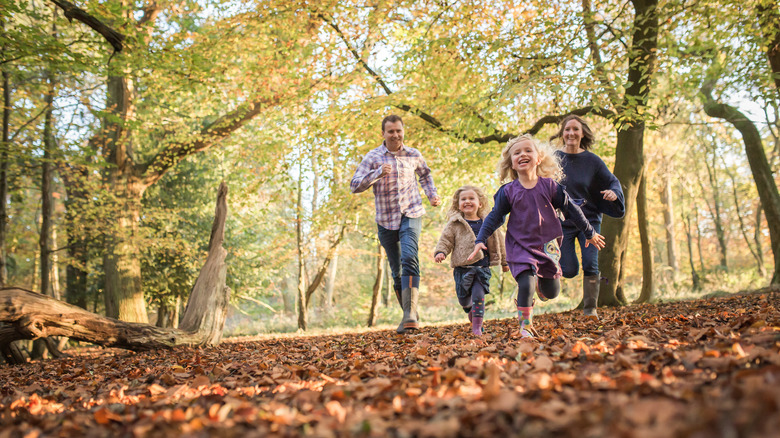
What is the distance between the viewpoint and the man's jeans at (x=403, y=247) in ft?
17.4

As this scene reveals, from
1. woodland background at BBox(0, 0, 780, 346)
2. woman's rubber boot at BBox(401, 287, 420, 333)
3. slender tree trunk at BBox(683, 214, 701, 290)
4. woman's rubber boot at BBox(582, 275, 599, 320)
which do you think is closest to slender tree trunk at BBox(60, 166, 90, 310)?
woodland background at BBox(0, 0, 780, 346)

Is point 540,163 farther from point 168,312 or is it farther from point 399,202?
point 168,312

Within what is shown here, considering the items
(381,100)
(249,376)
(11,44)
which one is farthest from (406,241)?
(11,44)

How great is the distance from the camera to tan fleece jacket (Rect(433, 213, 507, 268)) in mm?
5012

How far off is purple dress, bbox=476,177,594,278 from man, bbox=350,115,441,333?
1160 mm

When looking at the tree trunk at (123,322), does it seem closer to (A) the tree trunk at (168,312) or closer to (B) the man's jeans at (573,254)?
(B) the man's jeans at (573,254)

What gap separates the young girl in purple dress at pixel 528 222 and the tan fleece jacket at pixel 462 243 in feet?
2.30

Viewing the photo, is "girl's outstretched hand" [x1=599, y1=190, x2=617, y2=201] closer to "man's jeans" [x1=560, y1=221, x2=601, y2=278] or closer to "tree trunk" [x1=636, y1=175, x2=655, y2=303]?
"man's jeans" [x1=560, y1=221, x2=601, y2=278]

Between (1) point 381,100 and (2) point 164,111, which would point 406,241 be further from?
(2) point 164,111

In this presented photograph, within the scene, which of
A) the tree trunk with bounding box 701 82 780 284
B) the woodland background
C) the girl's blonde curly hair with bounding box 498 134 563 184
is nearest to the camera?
the girl's blonde curly hair with bounding box 498 134 563 184

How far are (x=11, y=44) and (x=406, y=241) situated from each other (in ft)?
17.5

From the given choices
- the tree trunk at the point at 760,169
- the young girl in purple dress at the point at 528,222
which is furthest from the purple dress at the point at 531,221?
the tree trunk at the point at 760,169

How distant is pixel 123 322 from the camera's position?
18.9 feet

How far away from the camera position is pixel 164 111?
13523 mm
